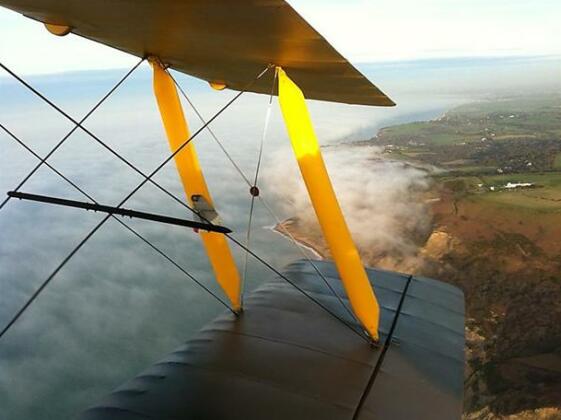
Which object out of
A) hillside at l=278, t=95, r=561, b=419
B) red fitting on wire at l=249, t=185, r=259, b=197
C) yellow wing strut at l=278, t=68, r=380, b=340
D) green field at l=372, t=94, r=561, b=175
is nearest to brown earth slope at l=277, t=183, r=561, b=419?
hillside at l=278, t=95, r=561, b=419

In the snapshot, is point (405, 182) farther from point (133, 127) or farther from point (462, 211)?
point (133, 127)

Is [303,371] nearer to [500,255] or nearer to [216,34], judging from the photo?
[216,34]

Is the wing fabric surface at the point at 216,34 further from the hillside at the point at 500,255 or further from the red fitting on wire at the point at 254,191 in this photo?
→ the hillside at the point at 500,255

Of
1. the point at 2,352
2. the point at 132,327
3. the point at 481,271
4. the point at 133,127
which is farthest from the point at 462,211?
the point at 133,127

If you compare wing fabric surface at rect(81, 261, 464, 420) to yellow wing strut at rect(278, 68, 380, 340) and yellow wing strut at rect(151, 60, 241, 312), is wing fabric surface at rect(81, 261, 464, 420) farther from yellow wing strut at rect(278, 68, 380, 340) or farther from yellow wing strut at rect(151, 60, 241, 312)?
yellow wing strut at rect(278, 68, 380, 340)

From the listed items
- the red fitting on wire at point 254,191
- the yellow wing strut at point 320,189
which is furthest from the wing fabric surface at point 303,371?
the red fitting on wire at point 254,191
